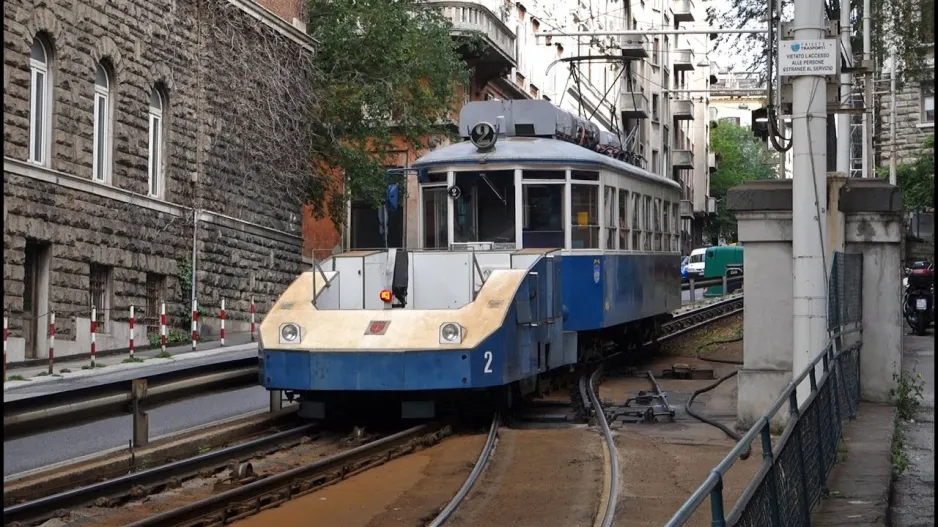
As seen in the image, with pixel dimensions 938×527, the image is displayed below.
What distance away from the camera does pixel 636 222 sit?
2022 cm

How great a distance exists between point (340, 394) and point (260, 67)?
20.7 meters

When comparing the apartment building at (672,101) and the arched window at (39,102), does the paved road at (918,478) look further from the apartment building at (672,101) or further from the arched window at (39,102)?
the apartment building at (672,101)

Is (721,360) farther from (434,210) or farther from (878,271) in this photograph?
(434,210)

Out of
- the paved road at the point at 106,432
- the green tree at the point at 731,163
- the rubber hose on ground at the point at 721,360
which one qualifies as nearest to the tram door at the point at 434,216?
the paved road at the point at 106,432

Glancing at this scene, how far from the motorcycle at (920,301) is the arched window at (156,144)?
1611cm

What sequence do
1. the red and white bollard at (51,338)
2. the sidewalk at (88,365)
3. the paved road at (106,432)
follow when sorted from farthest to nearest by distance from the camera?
the red and white bollard at (51,338) < the sidewalk at (88,365) < the paved road at (106,432)

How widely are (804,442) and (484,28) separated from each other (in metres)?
38.6

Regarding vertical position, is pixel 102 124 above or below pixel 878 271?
above

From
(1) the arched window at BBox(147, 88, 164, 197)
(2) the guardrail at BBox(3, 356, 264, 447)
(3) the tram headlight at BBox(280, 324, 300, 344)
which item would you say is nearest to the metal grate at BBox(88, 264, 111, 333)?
(1) the arched window at BBox(147, 88, 164, 197)

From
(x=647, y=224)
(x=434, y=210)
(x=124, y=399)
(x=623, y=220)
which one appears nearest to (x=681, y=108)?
(x=647, y=224)

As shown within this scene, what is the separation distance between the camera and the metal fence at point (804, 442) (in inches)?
204

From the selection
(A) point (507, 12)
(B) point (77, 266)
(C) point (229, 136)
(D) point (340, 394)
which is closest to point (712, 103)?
(A) point (507, 12)

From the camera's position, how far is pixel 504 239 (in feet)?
54.5

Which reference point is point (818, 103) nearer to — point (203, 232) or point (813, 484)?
point (813, 484)
